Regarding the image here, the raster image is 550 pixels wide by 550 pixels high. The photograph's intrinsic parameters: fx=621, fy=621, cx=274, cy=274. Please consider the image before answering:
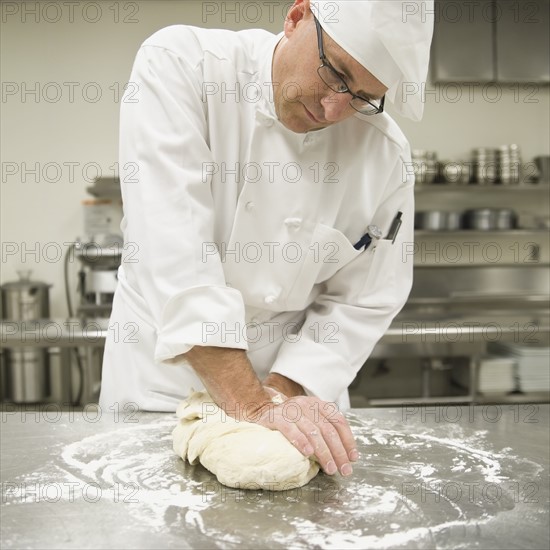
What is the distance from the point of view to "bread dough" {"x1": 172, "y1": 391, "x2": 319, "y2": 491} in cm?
105

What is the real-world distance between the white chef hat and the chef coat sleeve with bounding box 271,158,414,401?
15.0 inches

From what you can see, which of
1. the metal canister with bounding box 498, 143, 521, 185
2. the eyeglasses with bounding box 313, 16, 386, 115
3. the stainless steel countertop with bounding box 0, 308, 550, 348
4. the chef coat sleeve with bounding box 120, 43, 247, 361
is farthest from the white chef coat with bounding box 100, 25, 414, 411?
the metal canister with bounding box 498, 143, 521, 185

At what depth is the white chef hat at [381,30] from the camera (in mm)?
1189

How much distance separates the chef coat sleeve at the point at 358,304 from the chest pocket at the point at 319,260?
0.05m

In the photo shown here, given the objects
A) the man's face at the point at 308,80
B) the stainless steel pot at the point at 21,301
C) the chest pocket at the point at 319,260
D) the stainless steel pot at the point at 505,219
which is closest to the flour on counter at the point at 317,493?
the chest pocket at the point at 319,260

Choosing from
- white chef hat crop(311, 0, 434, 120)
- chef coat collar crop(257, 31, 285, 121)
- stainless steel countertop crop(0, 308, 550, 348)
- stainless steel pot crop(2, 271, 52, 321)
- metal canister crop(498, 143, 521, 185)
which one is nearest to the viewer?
white chef hat crop(311, 0, 434, 120)

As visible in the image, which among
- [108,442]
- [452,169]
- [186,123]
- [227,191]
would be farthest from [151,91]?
[452,169]

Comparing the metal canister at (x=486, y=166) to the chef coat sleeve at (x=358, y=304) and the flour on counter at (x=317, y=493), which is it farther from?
the flour on counter at (x=317, y=493)

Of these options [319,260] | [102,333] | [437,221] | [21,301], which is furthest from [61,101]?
[319,260]

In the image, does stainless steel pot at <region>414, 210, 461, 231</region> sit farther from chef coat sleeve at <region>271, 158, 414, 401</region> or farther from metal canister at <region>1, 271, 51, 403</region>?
chef coat sleeve at <region>271, 158, 414, 401</region>

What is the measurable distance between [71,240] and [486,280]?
3.33m

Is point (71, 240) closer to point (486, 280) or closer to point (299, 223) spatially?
point (486, 280)

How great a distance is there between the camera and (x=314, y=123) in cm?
136

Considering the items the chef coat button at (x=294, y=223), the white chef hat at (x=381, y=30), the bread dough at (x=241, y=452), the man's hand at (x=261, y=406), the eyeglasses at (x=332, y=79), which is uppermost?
the white chef hat at (x=381, y=30)
